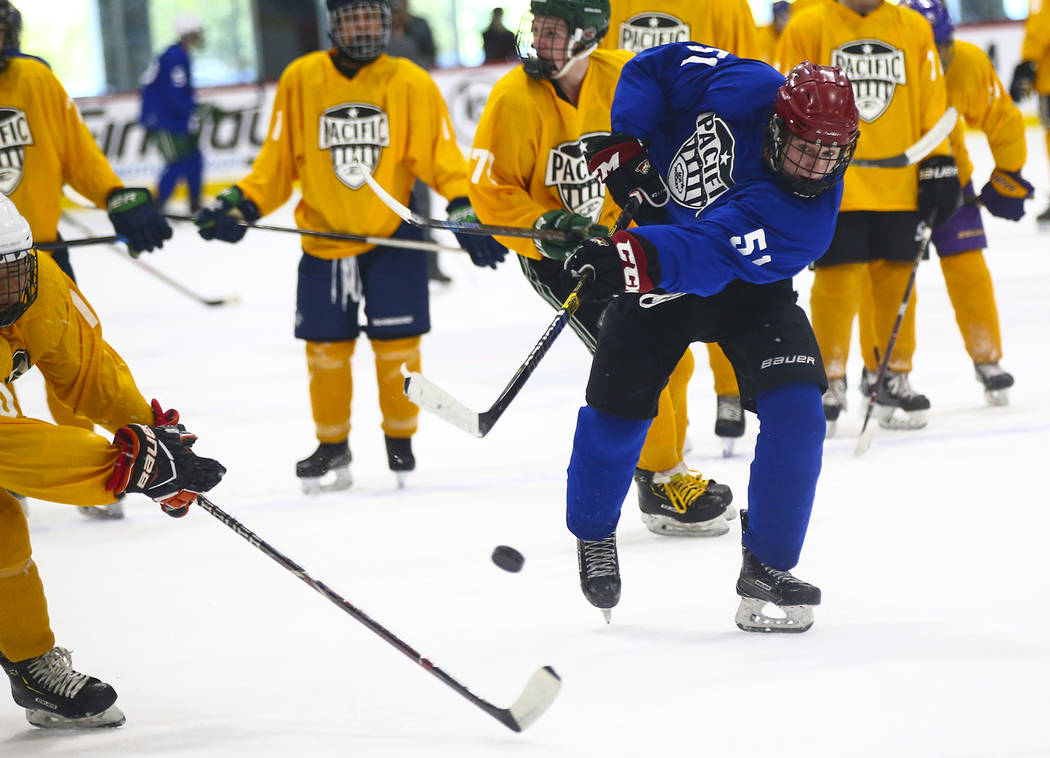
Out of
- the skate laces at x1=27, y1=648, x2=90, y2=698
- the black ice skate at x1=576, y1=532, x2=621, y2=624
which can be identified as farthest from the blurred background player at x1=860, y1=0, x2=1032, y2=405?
the skate laces at x1=27, y1=648, x2=90, y2=698

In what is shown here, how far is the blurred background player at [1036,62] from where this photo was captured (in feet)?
19.4

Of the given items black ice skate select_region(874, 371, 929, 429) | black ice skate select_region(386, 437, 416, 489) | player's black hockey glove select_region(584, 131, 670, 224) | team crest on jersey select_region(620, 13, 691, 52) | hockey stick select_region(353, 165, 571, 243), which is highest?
team crest on jersey select_region(620, 13, 691, 52)

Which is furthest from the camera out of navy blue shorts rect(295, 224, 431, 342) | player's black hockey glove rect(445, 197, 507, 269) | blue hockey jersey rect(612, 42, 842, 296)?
navy blue shorts rect(295, 224, 431, 342)

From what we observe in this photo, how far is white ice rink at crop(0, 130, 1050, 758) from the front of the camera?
1957mm

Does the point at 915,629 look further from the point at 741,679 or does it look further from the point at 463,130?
the point at 463,130

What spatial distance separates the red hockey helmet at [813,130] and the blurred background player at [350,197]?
4.40 feet

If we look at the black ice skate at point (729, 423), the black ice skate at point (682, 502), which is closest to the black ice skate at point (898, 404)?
the black ice skate at point (729, 423)

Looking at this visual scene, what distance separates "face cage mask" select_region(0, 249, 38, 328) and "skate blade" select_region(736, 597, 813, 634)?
129 cm

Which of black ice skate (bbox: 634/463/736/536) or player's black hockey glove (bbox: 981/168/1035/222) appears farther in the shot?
player's black hockey glove (bbox: 981/168/1035/222)

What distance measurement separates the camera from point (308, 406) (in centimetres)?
450

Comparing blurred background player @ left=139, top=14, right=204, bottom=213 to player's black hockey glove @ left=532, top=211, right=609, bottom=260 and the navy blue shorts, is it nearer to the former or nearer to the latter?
the navy blue shorts

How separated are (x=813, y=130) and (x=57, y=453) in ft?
4.02

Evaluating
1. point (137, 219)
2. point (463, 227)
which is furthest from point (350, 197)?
point (463, 227)

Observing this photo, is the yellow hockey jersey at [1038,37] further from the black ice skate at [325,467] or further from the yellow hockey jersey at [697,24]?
the black ice skate at [325,467]
